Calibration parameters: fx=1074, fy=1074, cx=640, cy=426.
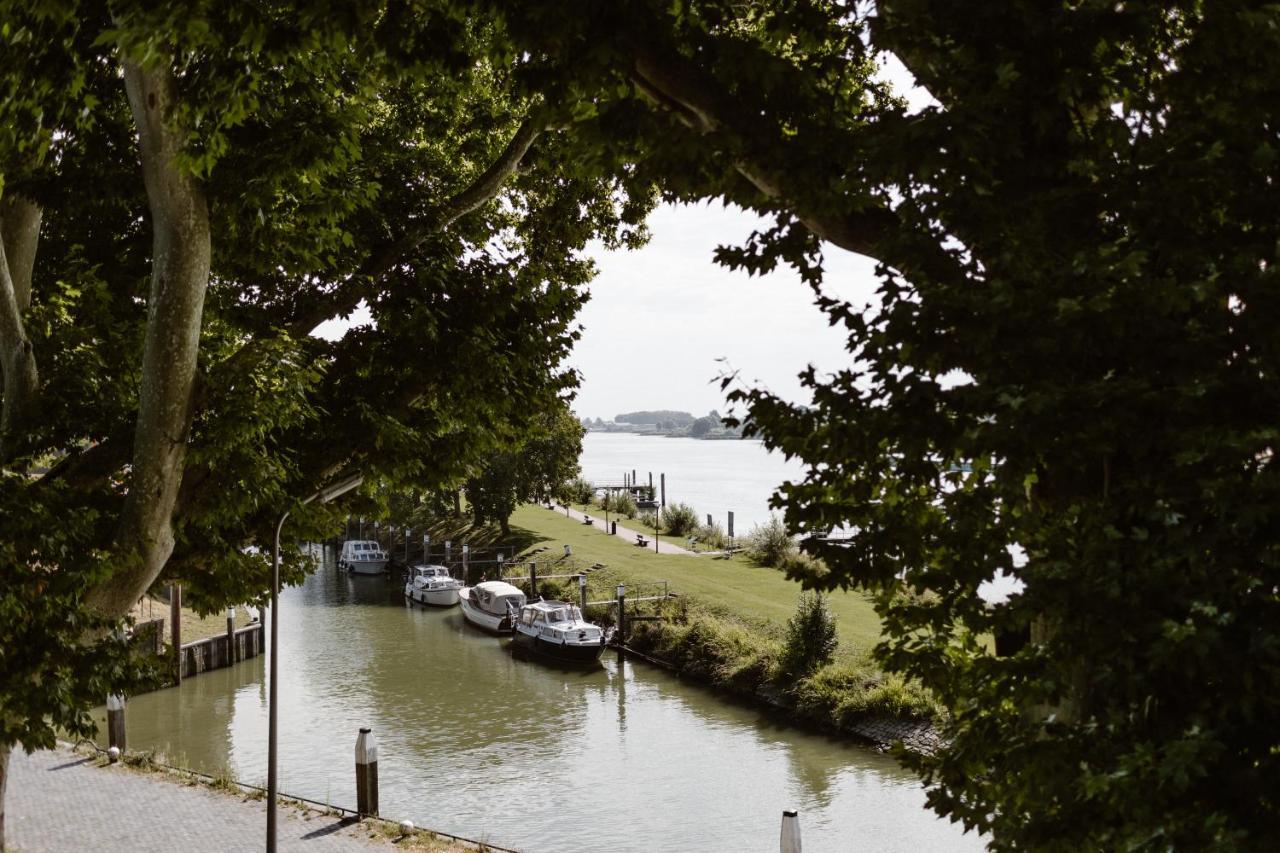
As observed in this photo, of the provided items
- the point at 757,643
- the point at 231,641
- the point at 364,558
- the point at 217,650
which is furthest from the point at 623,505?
the point at 757,643

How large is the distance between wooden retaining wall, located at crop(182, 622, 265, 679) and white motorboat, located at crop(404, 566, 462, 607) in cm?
1111

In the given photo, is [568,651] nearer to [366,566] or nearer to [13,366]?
[366,566]

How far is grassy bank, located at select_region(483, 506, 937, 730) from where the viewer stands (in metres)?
28.1

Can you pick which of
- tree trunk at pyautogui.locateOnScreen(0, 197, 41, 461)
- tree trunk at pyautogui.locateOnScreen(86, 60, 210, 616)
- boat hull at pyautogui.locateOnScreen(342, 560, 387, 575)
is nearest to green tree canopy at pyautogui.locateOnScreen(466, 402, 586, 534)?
boat hull at pyautogui.locateOnScreen(342, 560, 387, 575)

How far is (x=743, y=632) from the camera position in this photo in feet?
113

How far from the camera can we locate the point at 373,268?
1178 cm

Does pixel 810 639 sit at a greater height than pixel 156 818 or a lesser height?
greater

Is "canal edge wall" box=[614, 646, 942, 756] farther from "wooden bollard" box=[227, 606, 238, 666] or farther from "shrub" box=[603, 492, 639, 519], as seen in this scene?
"shrub" box=[603, 492, 639, 519]

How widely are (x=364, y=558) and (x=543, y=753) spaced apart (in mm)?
35340

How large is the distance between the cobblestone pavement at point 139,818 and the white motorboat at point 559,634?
16376 mm

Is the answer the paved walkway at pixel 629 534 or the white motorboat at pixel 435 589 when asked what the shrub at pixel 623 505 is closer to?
the paved walkway at pixel 629 534

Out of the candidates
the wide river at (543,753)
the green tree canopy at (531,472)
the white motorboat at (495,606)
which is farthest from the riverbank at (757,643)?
the white motorboat at (495,606)

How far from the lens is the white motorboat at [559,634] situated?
36031mm

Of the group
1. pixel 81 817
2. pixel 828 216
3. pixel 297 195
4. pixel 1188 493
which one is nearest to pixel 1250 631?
pixel 1188 493
